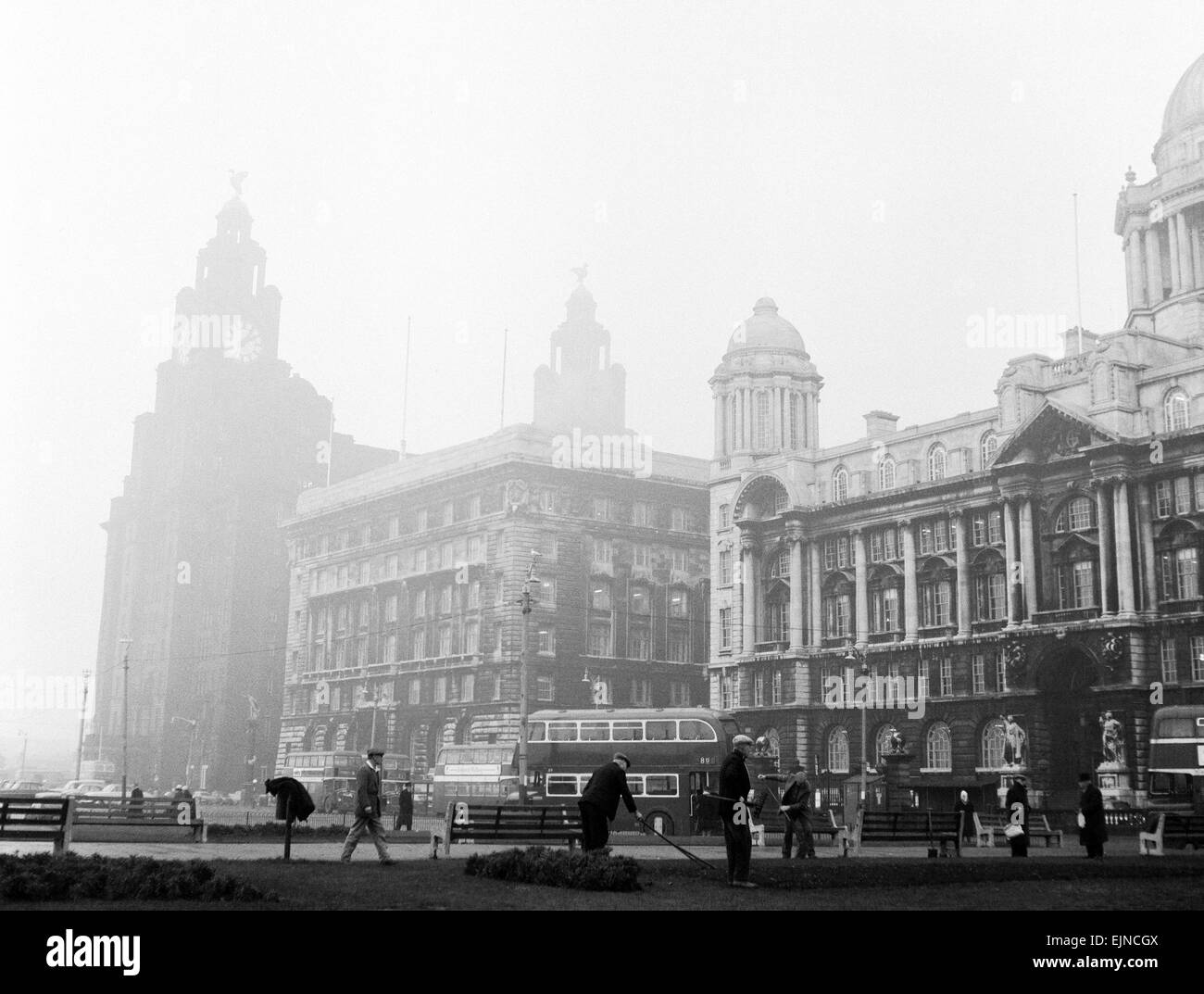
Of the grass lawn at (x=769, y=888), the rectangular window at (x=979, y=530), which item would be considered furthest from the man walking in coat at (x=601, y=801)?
the rectangular window at (x=979, y=530)

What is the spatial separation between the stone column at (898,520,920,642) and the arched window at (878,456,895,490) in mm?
3418

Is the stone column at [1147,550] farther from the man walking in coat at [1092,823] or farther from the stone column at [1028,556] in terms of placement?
the man walking in coat at [1092,823]

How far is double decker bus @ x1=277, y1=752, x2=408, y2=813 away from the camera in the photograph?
74.1 meters

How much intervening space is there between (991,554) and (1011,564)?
2.38m

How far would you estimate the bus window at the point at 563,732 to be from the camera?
1989 inches

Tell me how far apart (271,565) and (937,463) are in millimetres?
74368

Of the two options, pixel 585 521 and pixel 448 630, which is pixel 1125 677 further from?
pixel 448 630

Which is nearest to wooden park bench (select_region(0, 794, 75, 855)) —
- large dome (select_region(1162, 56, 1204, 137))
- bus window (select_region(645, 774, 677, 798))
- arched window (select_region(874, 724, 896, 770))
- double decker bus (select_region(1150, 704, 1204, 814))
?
bus window (select_region(645, 774, 677, 798))

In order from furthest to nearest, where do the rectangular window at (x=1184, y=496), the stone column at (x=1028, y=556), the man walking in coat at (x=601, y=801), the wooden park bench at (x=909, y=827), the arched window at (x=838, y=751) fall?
the arched window at (x=838, y=751), the stone column at (x=1028, y=556), the rectangular window at (x=1184, y=496), the wooden park bench at (x=909, y=827), the man walking in coat at (x=601, y=801)

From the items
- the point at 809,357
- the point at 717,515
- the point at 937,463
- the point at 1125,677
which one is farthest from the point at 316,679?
the point at 1125,677

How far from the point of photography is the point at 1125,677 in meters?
66.2

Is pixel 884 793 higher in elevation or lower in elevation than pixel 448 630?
lower

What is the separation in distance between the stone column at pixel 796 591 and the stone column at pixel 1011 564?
1458 centimetres

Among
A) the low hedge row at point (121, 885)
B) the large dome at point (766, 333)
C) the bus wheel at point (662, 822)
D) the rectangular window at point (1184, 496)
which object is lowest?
the bus wheel at point (662, 822)
